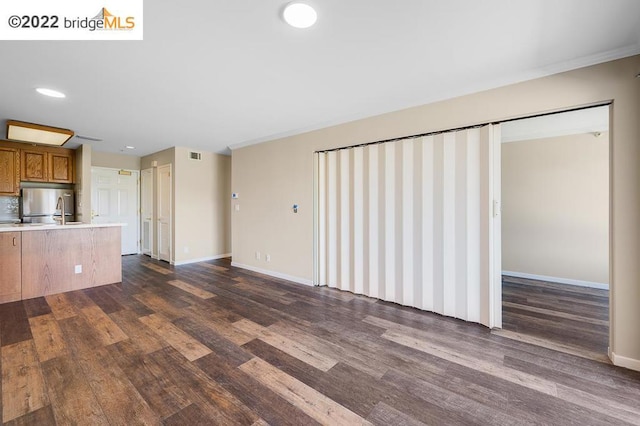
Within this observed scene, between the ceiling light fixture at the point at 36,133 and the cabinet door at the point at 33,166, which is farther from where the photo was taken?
the cabinet door at the point at 33,166

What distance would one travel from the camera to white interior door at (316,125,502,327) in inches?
107

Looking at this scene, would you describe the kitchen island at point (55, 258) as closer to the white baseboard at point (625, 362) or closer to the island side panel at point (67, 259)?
the island side panel at point (67, 259)

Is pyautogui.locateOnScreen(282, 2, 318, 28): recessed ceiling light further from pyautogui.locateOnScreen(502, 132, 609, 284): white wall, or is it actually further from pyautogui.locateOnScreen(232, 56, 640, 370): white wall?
pyautogui.locateOnScreen(502, 132, 609, 284): white wall

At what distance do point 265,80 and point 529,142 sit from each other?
454 cm

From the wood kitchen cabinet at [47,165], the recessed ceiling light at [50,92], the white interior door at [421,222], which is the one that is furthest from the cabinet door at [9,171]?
the white interior door at [421,222]

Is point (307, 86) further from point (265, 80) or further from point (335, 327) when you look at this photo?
point (335, 327)

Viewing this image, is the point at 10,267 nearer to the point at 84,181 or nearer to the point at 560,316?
the point at 84,181

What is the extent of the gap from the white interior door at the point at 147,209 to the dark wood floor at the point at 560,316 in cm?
696

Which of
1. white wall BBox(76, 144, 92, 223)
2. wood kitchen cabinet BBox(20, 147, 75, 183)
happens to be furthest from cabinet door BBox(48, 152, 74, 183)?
white wall BBox(76, 144, 92, 223)

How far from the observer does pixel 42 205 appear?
207 inches

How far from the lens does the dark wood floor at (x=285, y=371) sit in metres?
1.58

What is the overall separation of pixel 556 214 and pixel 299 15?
16.4 feet

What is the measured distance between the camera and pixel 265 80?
2.58 m

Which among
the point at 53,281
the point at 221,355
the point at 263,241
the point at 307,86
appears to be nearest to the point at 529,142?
the point at 307,86
